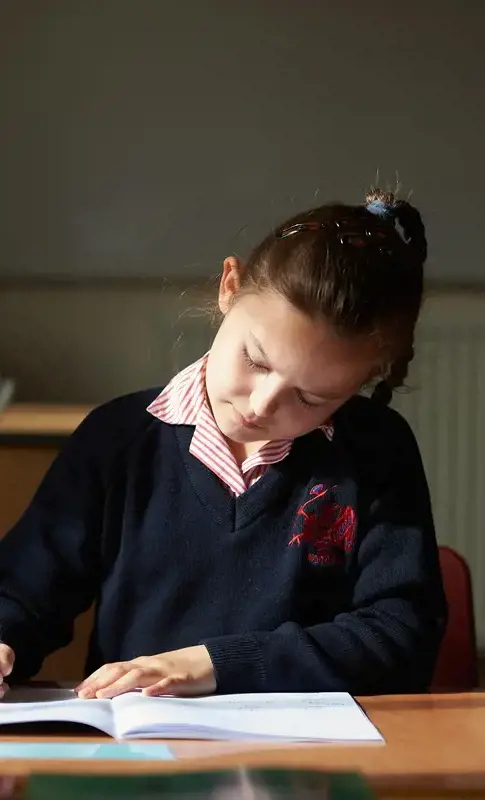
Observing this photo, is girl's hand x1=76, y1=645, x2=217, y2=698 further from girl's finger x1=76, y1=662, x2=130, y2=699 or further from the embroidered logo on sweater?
the embroidered logo on sweater

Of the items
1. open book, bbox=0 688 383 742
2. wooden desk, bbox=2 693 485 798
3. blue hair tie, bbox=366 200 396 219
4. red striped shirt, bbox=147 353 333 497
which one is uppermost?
blue hair tie, bbox=366 200 396 219

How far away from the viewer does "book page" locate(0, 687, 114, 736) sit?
0.77 metres

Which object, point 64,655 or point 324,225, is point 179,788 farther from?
point 64,655

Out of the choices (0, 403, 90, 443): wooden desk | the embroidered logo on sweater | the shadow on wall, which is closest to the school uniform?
the embroidered logo on sweater

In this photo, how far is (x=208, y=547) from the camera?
108 cm

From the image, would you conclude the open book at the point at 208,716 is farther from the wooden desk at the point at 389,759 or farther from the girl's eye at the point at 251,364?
the girl's eye at the point at 251,364

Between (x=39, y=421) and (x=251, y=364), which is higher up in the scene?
(x=251, y=364)

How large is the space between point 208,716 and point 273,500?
1.11 feet

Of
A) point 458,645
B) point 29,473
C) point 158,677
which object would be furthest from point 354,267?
point 29,473

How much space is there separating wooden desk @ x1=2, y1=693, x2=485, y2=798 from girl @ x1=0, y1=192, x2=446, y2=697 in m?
0.16

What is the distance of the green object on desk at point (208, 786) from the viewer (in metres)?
0.62

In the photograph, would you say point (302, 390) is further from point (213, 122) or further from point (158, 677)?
point (213, 122)

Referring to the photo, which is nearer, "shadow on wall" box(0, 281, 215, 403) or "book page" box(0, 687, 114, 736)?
"book page" box(0, 687, 114, 736)

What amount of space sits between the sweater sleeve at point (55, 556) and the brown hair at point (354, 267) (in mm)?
265
